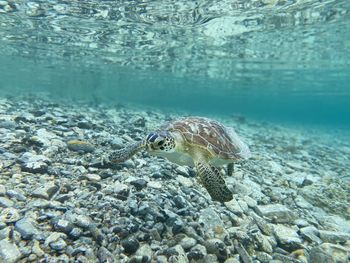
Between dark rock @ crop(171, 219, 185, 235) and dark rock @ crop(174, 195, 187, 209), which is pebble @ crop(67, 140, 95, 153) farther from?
dark rock @ crop(171, 219, 185, 235)

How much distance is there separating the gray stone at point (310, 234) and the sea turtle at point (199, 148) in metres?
1.47

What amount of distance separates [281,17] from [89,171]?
12.9m

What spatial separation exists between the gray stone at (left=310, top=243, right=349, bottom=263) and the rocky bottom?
0.01 m

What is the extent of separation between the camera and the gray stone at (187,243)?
10.8 feet

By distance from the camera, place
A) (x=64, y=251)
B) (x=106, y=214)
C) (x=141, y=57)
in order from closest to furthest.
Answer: (x=64, y=251) < (x=106, y=214) < (x=141, y=57)

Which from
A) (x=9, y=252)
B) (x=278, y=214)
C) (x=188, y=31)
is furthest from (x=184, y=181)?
(x=188, y=31)

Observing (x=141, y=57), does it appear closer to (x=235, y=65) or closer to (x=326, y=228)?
(x=235, y=65)

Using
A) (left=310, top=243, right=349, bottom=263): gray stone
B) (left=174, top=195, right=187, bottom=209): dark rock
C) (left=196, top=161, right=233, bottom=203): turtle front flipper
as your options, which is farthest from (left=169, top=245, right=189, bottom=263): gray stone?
(left=310, top=243, right=349, bottom=263): gray stone

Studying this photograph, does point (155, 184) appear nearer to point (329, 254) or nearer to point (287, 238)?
point (287, 238)

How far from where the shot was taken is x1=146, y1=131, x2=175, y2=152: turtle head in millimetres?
3604

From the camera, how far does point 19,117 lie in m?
7.26

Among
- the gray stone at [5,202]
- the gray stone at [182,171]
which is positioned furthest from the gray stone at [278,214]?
the gray stone at [5,202]

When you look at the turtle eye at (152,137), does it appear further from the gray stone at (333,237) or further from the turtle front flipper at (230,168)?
the gray stone at (333,237)

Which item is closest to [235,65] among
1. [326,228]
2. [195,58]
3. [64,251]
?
[195,58]
